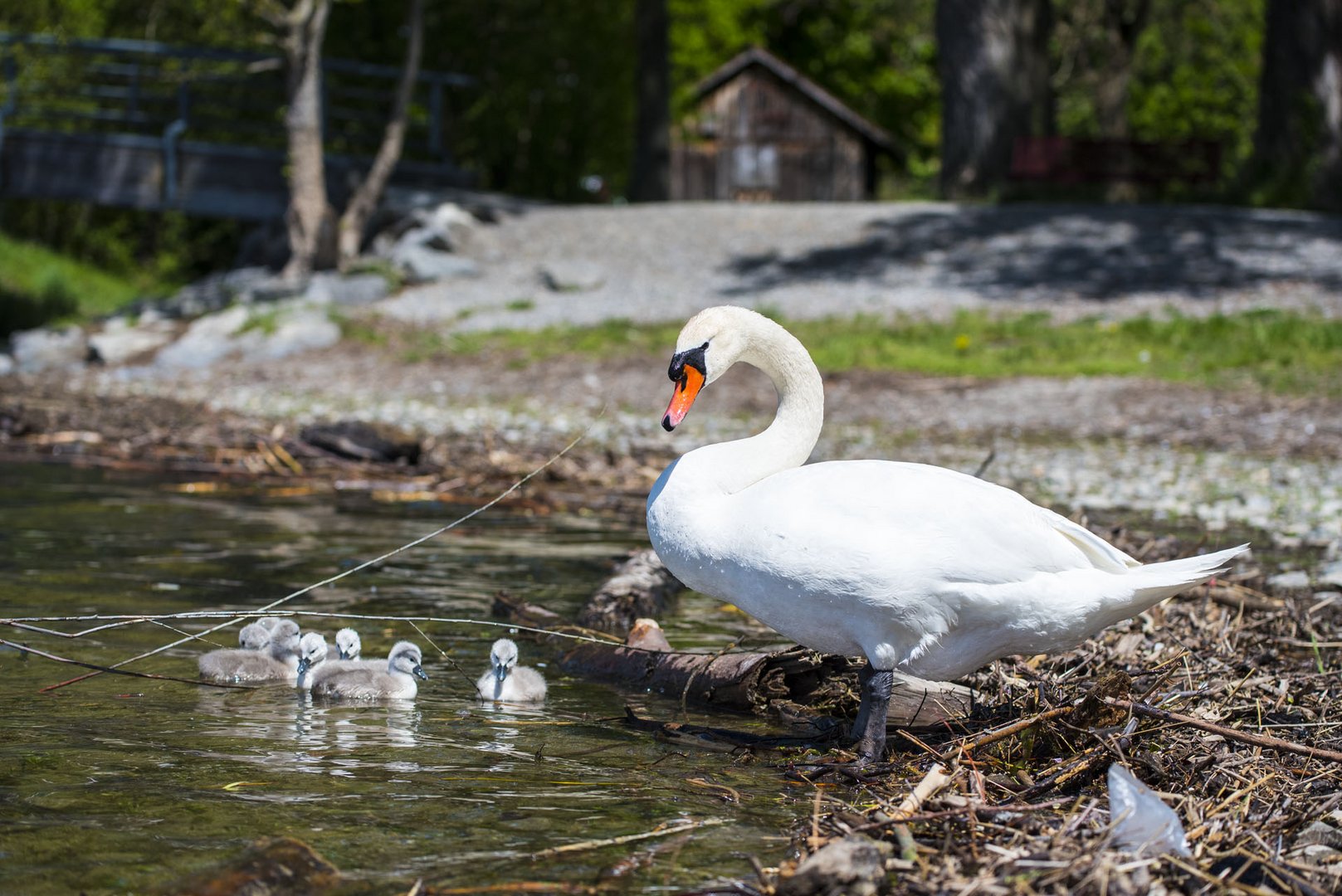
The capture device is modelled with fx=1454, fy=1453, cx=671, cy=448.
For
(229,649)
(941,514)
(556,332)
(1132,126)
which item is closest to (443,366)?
(556,332)

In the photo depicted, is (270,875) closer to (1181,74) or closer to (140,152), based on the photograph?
(140,152)

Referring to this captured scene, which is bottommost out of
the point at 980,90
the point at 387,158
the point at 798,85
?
the point at 387,158

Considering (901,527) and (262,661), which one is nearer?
(901,527)

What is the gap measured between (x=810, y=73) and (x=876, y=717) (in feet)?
191

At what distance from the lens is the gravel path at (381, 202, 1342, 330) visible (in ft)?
61.8

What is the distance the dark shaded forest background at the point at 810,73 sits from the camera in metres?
25.1

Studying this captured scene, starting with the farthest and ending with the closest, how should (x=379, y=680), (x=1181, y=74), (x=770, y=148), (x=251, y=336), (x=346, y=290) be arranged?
(x=1181, y=74) < (x=770, y=148) < (x=346, y=290) < (x=251, y=336) < (x=379, y=680)

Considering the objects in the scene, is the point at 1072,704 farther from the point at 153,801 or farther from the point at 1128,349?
the point at 1128,349

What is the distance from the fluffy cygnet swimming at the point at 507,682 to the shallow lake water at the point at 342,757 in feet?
0.28

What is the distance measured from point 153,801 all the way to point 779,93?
1992 inches

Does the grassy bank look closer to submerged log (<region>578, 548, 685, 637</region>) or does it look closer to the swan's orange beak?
submerged log (<region>578, 548, 685, 637</region>)

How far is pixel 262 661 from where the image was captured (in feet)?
19.9

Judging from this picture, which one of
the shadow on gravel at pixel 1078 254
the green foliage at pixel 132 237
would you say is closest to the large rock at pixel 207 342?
the shadow on gravel at pixel 1078 254

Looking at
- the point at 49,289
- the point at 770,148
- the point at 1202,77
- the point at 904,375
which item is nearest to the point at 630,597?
the point at 904,375
